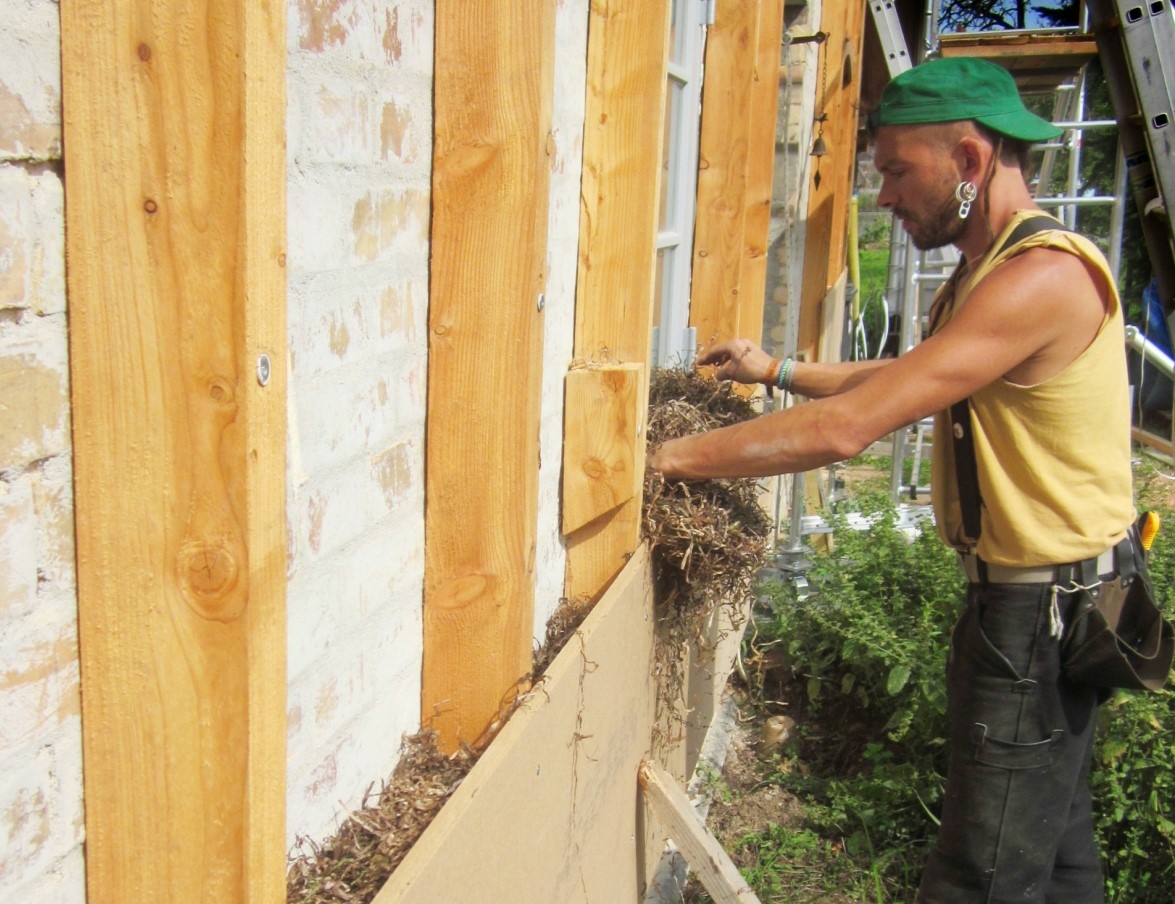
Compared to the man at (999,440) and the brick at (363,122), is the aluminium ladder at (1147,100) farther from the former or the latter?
the brick at (363,122)

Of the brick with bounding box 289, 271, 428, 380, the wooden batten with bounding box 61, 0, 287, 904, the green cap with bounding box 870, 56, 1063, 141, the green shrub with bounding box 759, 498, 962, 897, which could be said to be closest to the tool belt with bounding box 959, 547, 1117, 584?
the green cap with bounding box 870, 56, 1063, 141

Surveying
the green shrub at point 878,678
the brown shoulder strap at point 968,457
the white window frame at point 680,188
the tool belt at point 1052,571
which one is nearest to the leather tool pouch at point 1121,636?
the tool belt at point 1052,571

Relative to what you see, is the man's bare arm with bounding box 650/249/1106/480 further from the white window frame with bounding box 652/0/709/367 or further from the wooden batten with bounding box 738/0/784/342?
the wooden batten with bounding box 738/0/784/342

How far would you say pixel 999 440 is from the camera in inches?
111

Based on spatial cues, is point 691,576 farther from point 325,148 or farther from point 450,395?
point 325,148

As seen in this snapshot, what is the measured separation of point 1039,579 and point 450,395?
1.62m

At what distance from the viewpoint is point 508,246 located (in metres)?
1.96

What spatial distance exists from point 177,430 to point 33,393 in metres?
0.12

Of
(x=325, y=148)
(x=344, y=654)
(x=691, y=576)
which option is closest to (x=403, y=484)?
(x=344, y=654)

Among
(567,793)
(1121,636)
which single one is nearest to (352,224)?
(567,793)

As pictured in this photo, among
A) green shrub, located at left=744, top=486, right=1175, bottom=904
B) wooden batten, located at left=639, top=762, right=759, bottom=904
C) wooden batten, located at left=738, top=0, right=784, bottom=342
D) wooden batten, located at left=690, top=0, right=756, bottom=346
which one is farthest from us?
wooden batten, located at left=738, top=0, right=784, bottom=342

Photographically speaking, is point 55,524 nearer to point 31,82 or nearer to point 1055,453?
point 31,82

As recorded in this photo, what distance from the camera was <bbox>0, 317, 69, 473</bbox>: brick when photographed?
39.9 inches

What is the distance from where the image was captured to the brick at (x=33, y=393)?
101 cm
